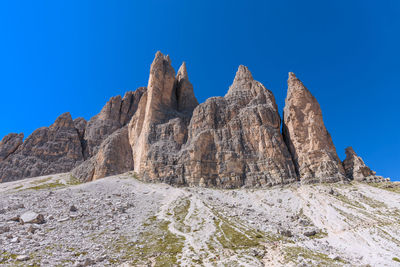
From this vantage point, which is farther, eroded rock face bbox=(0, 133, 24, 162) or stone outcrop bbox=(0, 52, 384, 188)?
eroded rock face bbox=(0, 133, 24, 162)

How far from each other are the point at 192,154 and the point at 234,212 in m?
32.1

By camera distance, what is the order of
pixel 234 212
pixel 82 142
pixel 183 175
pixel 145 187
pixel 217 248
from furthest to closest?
1. pixel 82 142
2. pixel 183 175
3. pixel 145 187
4. pixel 234 212
5. pixel 217 248

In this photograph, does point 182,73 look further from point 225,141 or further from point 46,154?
point 46,154

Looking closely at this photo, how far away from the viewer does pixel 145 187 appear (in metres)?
63.3

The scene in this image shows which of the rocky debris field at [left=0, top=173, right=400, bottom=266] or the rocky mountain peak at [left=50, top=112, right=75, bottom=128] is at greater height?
the rocky mountain peak at [left=50, top=112, right=75, bottom=128]

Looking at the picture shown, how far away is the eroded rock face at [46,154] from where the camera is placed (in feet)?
394

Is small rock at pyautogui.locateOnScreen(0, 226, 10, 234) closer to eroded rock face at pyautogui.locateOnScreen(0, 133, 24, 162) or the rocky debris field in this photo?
the rocky debris field

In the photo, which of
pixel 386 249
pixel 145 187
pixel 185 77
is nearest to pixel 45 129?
pixel 185 77

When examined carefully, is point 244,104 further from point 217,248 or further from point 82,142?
point 82,142

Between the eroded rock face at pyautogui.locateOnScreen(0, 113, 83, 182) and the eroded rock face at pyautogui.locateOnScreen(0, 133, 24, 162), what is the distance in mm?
3403

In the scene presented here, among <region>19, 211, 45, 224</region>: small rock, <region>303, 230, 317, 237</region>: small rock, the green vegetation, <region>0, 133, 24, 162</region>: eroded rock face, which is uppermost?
<region>0, 133, 24, 162</region>: eroded rock face

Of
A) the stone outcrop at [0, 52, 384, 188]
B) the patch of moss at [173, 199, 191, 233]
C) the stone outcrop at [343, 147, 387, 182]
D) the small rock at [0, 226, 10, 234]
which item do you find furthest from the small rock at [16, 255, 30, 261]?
the stone outcrop at [343, 147, 387, 182]

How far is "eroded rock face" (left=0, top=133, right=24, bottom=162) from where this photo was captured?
129 m

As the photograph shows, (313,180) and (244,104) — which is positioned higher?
(244,104)
